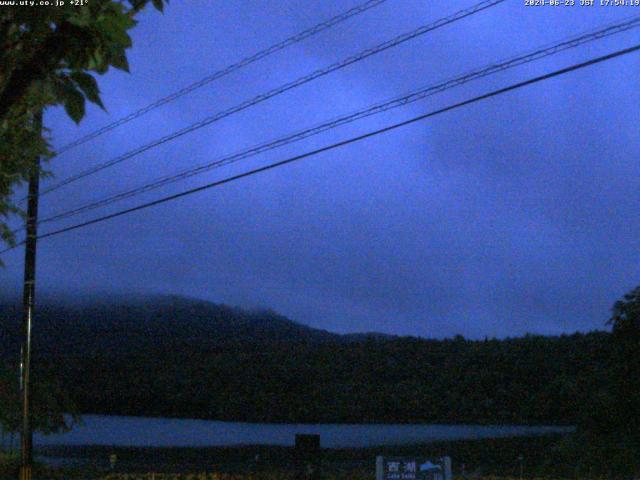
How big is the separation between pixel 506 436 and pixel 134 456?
40.8 ft

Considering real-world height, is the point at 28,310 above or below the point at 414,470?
above

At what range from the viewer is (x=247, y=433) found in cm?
3409

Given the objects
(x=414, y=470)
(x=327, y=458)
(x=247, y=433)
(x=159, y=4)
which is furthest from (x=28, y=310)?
(x=247, y=433)

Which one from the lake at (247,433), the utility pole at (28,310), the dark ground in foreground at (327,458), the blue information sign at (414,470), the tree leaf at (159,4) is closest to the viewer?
the tree leaf at (159,4)

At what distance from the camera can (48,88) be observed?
427 centimetres

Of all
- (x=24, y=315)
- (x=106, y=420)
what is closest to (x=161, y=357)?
(x=106, y=420)

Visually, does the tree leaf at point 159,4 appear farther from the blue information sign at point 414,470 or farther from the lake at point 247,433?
the lake at point 247,433

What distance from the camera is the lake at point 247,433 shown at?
30141 mm

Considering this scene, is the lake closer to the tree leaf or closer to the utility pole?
the utility pole

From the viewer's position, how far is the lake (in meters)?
30.1

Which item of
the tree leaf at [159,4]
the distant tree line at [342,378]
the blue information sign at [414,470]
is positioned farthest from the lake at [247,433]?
the tree leaf at [159,4]

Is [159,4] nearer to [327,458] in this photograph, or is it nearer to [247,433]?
[327,458]

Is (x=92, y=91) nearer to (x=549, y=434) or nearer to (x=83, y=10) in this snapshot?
(x=83, y=10)

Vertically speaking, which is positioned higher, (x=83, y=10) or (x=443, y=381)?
(x=83, y=10)
